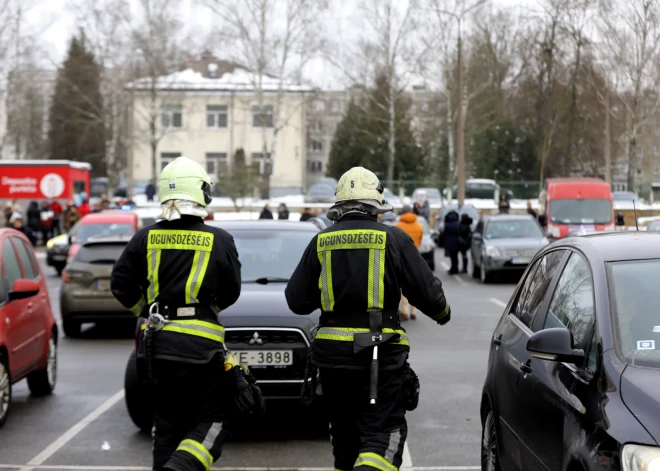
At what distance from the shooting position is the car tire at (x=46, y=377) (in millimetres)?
10375

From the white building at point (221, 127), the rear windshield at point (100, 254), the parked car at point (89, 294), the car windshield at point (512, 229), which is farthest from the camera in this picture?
the white building at point (221, 127)

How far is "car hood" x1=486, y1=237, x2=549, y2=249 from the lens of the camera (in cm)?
2533

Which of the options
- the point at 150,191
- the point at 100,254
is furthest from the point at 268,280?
the point at 150,191

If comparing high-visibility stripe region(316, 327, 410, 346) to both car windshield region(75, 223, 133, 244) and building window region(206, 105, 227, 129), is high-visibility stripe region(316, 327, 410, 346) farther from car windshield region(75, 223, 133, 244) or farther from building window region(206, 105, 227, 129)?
building window region(206, 105, 227, 129)

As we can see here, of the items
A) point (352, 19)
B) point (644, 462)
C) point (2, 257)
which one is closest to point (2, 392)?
point (2, 257)

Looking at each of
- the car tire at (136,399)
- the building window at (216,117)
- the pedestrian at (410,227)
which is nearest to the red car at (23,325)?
the car tire at (136,399)

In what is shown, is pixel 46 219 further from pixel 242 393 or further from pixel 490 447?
pixel 242 393

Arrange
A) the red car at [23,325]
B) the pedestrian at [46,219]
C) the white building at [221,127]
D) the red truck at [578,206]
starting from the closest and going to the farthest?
the red car at [23,325]
the red truck at [578,206]
the pedestrian at [46,219]
the white building at [221,127]

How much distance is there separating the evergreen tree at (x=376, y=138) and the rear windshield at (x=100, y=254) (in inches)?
1782

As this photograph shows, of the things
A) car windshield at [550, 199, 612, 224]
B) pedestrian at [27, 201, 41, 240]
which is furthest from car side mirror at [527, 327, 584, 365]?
pedestrian at [27, 201, 41, 240]

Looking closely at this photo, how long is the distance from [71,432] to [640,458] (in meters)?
5.85

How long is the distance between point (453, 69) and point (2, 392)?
52.7 m

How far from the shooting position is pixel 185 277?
17.7 feet

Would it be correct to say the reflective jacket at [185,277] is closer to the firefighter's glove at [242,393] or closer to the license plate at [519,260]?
the firefighter's glove at [242,393]
